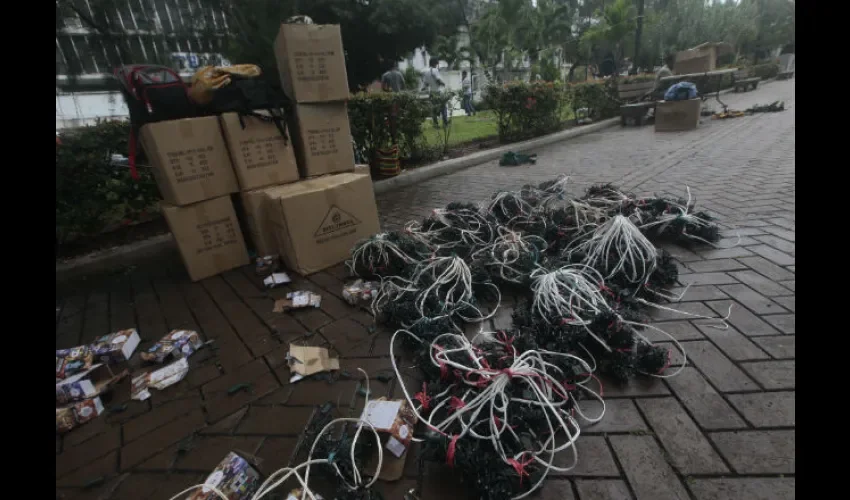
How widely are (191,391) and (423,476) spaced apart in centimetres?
126

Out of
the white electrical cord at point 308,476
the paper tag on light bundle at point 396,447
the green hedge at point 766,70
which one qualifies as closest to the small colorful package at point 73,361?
the white electrical cord at point 308,476

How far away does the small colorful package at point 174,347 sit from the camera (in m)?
2.02

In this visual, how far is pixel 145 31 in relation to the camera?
18.1ft

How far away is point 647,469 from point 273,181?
3.10 m

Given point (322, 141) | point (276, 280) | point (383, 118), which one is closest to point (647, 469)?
point (276, 280)

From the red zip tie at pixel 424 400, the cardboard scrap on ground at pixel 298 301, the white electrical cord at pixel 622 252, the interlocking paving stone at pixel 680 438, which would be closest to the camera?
the interlocking paving stone at pixel 680 438

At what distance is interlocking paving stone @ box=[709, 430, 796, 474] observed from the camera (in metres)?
1.18

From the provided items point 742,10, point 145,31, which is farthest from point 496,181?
point 742,10

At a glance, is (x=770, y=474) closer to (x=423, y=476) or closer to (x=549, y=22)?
(x=423, y=476)

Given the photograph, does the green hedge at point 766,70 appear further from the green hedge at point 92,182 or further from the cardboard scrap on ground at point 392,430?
the green hedge at point 92,182

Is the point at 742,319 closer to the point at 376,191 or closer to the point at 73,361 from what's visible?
the point at 73,361

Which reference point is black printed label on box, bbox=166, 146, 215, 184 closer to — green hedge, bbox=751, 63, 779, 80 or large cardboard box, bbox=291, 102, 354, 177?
large cardboard box, bbox=291, 102, 354, 177

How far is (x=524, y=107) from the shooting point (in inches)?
A: 299

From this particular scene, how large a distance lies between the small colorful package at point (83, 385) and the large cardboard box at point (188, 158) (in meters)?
1.34
